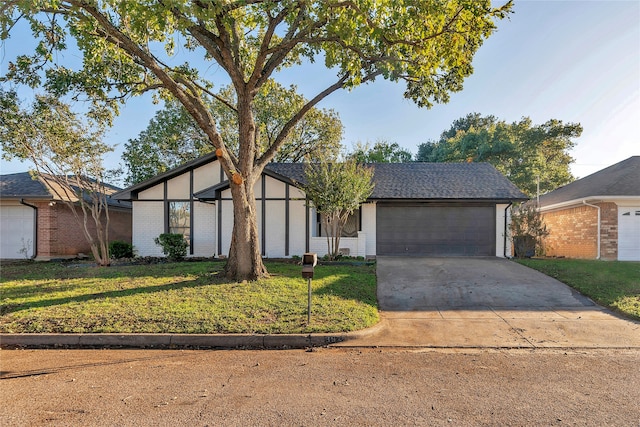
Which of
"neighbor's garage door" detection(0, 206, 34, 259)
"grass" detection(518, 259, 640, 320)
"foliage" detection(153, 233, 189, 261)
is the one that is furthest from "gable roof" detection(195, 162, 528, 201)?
"neighbor's garage door" detection(0, 206, 34, 259)

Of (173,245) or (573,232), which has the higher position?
(573,232)

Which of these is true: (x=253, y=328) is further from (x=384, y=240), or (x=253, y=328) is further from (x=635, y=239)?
(x=635, y=239)

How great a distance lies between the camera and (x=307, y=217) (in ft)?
47.7

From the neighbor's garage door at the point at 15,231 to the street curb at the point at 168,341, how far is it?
12.8m

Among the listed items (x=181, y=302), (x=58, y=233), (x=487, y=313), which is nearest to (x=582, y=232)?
(x=487, y=313)

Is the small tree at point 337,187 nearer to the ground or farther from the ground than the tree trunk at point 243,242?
farther from the ground

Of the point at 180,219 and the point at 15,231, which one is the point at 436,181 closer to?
the point at 180,219

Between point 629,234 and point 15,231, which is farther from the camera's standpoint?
point 15,231

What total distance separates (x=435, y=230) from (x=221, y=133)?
1544 centimetres

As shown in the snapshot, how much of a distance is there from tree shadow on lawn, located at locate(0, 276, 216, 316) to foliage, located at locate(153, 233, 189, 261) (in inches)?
189

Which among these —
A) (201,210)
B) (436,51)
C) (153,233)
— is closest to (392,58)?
(436,51)

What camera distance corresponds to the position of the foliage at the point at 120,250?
1438cm

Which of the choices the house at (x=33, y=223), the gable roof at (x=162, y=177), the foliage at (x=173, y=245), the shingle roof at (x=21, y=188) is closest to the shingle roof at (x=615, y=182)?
the gable roof at (x=162, y=177)

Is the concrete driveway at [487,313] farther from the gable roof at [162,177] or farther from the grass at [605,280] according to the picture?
the gable roof at [162,177]
